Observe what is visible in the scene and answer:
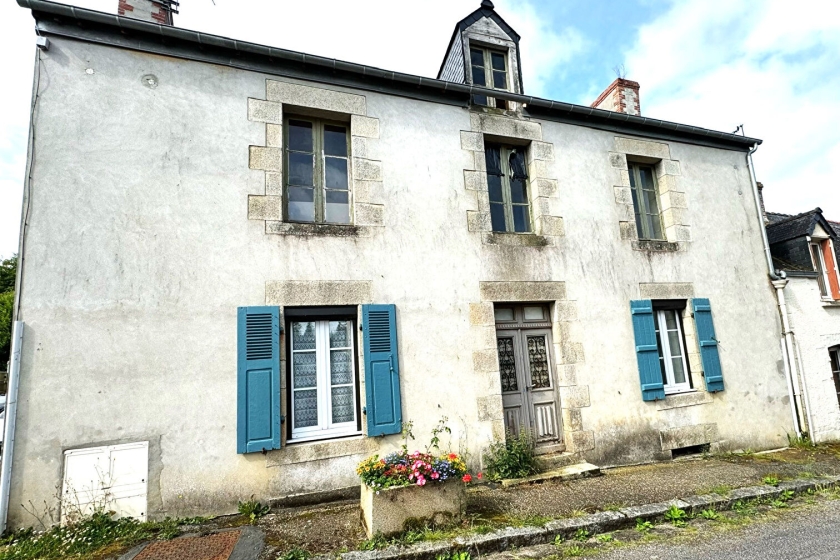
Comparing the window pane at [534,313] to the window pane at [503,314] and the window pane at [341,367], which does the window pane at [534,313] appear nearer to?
the window pane at [503,314]

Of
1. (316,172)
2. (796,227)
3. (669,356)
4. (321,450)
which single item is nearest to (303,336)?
(321,450)

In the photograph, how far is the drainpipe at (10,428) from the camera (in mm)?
3461

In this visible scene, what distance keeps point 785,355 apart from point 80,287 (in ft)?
30.8

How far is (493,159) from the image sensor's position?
599cm

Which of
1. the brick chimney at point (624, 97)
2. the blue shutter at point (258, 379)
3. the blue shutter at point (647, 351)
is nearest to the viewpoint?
the blue shutter at point (258, 379)

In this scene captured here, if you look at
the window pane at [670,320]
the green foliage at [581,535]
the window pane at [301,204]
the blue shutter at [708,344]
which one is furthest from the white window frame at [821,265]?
the window pane at [301,204]

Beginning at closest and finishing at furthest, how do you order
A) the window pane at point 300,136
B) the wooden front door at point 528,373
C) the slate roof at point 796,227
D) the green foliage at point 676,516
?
1. the green foliage at point 676,516
2. the window pane at point 300,136
3. the wooden front door at point 528,373
4. the slate roof at point 796,227

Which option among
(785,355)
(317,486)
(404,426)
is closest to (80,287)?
(317,486)

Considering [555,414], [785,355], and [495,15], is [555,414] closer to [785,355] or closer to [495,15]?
[785,355]

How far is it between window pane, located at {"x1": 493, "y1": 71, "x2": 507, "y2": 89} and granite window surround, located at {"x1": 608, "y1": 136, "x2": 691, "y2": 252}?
1911 mm

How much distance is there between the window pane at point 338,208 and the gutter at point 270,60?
136 cm

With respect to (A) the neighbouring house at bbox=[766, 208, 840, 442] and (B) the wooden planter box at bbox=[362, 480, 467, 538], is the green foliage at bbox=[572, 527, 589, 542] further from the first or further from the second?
(A) the neighbouring house at bbox=[766, 208, 840, 442]

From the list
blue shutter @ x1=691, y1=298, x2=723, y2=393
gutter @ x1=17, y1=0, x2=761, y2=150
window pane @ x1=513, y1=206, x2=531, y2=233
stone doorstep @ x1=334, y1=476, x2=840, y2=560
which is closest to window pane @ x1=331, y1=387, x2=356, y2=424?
stone doorstep @ x1=334, y1=476, x2=840, y2=560

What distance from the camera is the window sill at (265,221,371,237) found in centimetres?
461
